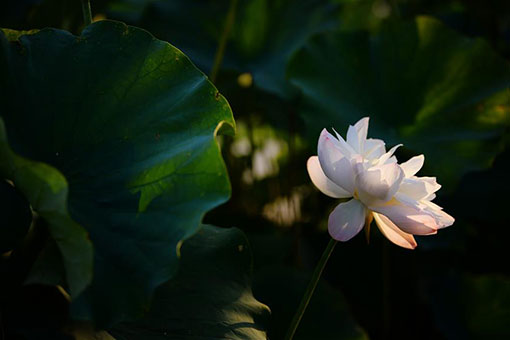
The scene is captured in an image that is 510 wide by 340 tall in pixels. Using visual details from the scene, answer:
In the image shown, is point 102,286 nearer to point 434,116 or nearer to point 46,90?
point 46,90

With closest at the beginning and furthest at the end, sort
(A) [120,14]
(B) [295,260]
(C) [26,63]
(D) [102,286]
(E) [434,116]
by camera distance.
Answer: (D) [102,286] → (C) [26,63] → (E) [434,116] → (B) [295,260] → (A) [120,14]

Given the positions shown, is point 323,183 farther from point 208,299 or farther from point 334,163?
point 208,299

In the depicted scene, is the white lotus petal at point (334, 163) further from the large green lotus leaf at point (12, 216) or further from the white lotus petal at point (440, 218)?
the large green lotus leaf at point (12, 216)

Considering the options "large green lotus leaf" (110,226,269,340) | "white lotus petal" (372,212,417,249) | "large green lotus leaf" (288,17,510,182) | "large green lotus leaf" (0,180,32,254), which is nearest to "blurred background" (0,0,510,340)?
"large green lotus leaf" (288,17,510,182)

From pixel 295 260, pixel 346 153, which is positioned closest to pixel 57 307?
pixel 346 153

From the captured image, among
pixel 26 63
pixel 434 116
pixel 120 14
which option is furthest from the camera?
pixel 120 14

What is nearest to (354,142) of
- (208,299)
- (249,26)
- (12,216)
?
(208,299)

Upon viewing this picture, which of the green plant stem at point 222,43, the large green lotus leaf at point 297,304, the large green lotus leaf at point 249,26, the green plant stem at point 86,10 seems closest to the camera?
the green plant stem at point 86,10

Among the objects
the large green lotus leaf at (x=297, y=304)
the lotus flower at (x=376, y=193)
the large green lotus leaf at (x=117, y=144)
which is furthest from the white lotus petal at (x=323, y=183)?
the large green lotus leaf at (x=297, y=304)
